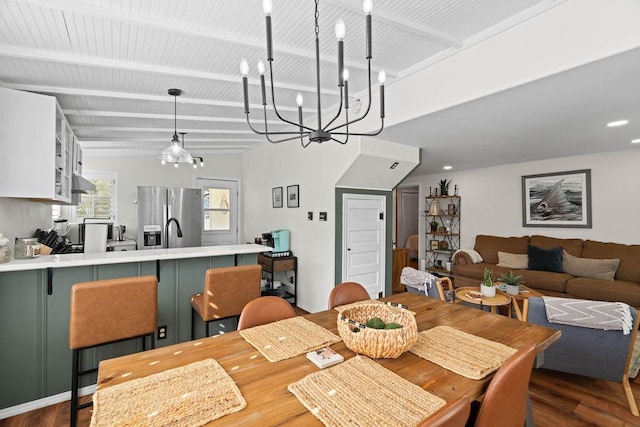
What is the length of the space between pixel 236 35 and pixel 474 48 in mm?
1721

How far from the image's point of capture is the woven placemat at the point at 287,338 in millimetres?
1331

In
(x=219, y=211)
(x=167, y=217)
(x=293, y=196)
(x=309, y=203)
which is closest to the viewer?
(x=309, y=203)

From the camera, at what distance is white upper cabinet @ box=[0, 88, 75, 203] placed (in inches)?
91.8

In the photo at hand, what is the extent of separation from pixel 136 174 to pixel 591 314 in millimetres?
6507

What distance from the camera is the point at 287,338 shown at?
4.81 feet

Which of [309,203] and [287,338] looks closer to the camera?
[287,338]

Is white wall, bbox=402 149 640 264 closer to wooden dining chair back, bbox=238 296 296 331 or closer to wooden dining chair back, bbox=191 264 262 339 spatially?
wooden dining chair back, bbox=191 264 262 339

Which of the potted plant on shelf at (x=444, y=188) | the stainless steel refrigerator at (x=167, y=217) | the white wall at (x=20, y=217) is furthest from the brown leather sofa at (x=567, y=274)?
the white wall at (x=20, y=217)

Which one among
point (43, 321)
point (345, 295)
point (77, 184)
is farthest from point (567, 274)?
point (77, 184)

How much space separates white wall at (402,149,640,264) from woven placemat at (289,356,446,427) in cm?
516

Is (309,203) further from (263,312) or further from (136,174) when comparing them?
(136,174)

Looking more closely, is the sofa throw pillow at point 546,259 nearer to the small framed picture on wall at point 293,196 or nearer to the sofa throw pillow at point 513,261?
the sofa throw pillow at point 513,261

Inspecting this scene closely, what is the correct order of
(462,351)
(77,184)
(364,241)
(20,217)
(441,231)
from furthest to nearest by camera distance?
(441,231)
(364,241)
(77,184)
(20,217)
(462,351)

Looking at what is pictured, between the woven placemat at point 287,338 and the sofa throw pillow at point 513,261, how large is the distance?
15.0 ft
